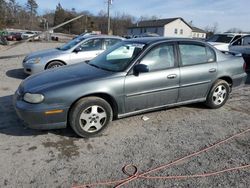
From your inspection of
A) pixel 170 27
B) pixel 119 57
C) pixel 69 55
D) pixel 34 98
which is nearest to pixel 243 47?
pixel 69 55

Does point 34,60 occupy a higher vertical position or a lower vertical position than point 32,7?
lower

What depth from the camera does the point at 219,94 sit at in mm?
5262

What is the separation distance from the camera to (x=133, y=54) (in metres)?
4.36

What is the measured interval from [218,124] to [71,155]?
2.75 meters

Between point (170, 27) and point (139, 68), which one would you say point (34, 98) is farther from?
point (170, 27)

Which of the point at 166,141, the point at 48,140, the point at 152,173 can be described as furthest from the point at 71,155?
the point at 166,141

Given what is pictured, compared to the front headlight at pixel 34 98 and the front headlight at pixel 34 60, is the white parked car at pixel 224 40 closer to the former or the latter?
the front headlight at pixel 34 60

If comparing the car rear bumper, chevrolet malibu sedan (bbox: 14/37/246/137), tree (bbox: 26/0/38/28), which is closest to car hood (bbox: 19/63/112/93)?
chevrolet malibu sedan (bbox: 14/37/246/137)

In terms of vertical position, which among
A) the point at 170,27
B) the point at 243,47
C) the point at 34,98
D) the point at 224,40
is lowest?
the point at 34,98

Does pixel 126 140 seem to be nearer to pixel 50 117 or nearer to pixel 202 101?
pixel 50 117

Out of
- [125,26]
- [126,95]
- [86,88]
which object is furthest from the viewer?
[125,26]

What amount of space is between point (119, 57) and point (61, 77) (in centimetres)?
119

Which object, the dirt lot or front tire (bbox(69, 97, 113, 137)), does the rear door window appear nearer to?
the dirt lot

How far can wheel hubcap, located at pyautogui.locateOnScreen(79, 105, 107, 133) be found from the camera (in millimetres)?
3838
